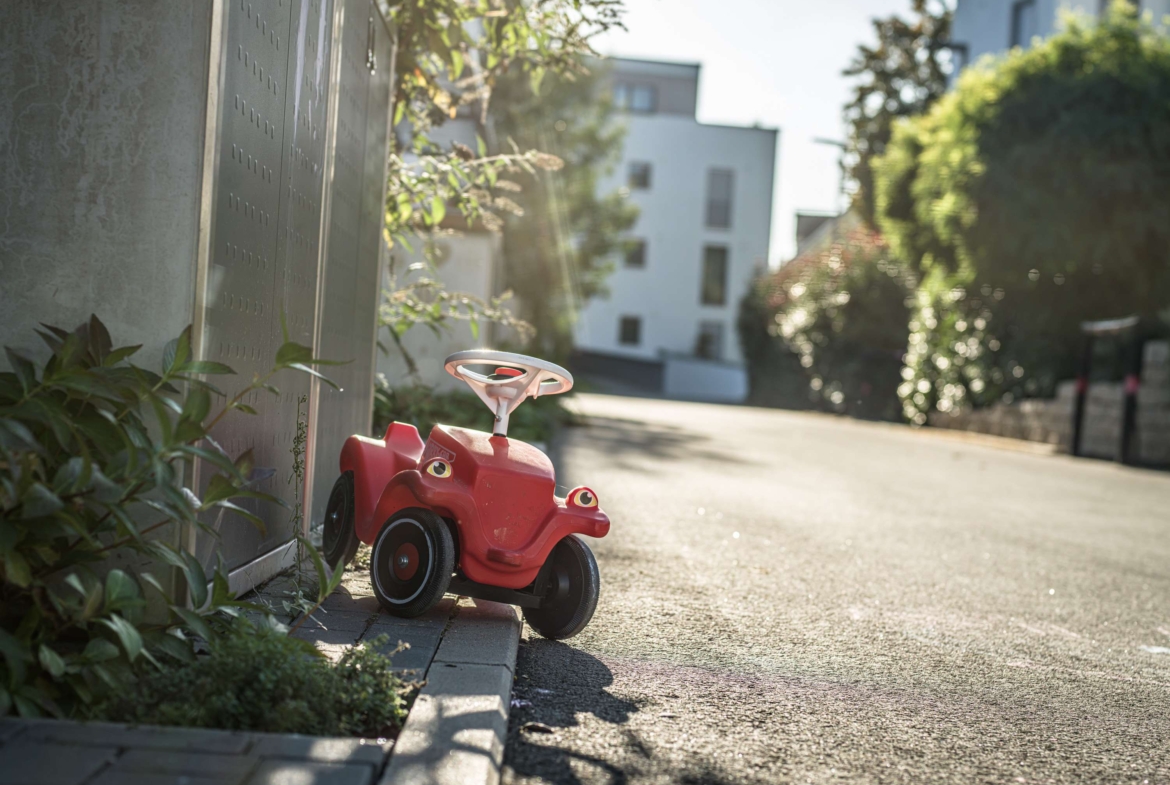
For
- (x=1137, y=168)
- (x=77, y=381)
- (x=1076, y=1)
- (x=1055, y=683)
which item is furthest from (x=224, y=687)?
(x=1076, y=1)

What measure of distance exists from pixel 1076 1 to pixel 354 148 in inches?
1153

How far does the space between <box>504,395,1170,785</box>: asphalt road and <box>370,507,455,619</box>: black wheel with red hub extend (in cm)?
37

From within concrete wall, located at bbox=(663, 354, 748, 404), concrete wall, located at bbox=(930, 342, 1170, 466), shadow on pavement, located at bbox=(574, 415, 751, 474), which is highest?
concrete wall, located at bbox=(930, 342, 1170, 466)

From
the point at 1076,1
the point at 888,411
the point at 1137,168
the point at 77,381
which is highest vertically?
the point at 1076,1

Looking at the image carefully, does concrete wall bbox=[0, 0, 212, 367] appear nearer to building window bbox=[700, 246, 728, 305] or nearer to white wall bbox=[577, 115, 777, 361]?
white wall bbox=[577, 115, 777, 361]

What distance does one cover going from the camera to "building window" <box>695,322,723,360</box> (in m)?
53.6

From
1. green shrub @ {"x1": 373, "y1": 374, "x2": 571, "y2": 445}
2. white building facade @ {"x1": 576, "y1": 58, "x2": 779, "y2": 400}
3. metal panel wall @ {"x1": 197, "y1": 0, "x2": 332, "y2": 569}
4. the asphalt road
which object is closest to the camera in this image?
the asphalt road

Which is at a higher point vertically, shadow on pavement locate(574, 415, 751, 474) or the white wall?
the white wall

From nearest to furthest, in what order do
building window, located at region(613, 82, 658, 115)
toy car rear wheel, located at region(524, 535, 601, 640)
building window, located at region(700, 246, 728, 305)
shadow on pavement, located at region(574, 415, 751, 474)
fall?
toy car rear wheel, located at region(524, 535, 601, 640) < shadow on pavement, located at region(574, 415, 751, 474) < building window, located at region(700, 246, 728, 305) < building window, located at region(613, 82, 658, 115)

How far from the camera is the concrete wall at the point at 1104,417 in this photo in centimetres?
1723

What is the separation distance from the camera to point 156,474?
2723 mm

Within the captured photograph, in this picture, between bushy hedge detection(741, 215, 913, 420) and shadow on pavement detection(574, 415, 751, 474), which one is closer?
shadow on pavement detection(574, 415, 751, 474)

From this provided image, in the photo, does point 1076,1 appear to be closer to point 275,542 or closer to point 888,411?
point 888,411

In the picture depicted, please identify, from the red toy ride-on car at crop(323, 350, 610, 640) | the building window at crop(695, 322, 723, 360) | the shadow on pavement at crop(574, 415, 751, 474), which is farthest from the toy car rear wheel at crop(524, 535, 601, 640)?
the building window at crop(695, 322, 723, 360)
